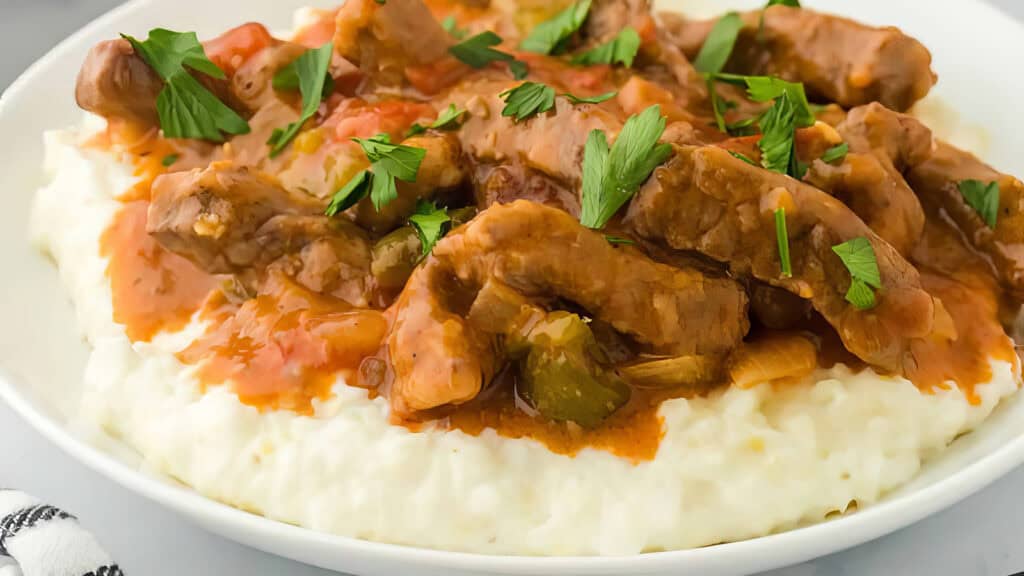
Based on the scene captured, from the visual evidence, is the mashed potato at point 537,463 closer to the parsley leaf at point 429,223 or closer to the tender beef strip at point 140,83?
the parsley leaf at point 429,223

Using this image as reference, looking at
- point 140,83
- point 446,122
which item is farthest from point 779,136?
point 140,83

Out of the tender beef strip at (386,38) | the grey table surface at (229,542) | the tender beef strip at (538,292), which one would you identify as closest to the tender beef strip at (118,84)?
the tender beef strip at (386,38)

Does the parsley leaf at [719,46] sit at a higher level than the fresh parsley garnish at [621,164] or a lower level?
lower

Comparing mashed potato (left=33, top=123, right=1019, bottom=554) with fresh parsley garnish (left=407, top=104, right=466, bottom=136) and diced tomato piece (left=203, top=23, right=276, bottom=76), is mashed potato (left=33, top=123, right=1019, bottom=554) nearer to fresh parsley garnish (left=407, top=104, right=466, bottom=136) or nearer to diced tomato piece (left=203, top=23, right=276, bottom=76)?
fresh parsley garnish (left=407, top=104, right=466, bottom=136)

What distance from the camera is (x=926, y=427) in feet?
15.4

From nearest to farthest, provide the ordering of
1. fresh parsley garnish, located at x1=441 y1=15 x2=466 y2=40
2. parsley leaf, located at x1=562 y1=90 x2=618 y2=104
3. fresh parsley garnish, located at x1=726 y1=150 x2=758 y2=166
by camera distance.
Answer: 1. fresh parsley garnish, located at x1=726 y1=150 x2=758 y2=166
2. parsley leaf, located at x1=562 y1=90 x2=618 y2=104
3. fresh parsley garnish, located at x1=441 y1=15 x2=466 y2=40

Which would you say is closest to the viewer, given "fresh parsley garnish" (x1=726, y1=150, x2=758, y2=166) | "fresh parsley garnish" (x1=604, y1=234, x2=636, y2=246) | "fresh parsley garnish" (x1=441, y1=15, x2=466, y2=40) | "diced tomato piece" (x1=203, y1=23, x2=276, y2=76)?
"fresh parsley garnish" (x1=604, y1=234, x2=636, y2=246)

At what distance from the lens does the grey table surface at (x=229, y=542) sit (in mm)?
4957

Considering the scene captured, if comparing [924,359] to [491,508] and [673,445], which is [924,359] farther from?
[491,508]

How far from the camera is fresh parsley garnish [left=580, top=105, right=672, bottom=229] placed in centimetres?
464

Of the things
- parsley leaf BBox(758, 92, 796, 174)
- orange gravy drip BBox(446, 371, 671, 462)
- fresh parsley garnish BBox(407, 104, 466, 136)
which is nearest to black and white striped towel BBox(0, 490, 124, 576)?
orange gravy drip BBox(446, 371, 671, 462)

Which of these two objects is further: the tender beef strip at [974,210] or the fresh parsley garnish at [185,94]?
the fresh parsley garnish at [185,94]

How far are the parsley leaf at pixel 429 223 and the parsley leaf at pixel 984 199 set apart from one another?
257 centimetres

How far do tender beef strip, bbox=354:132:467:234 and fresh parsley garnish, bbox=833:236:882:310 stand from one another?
1.76 metres
